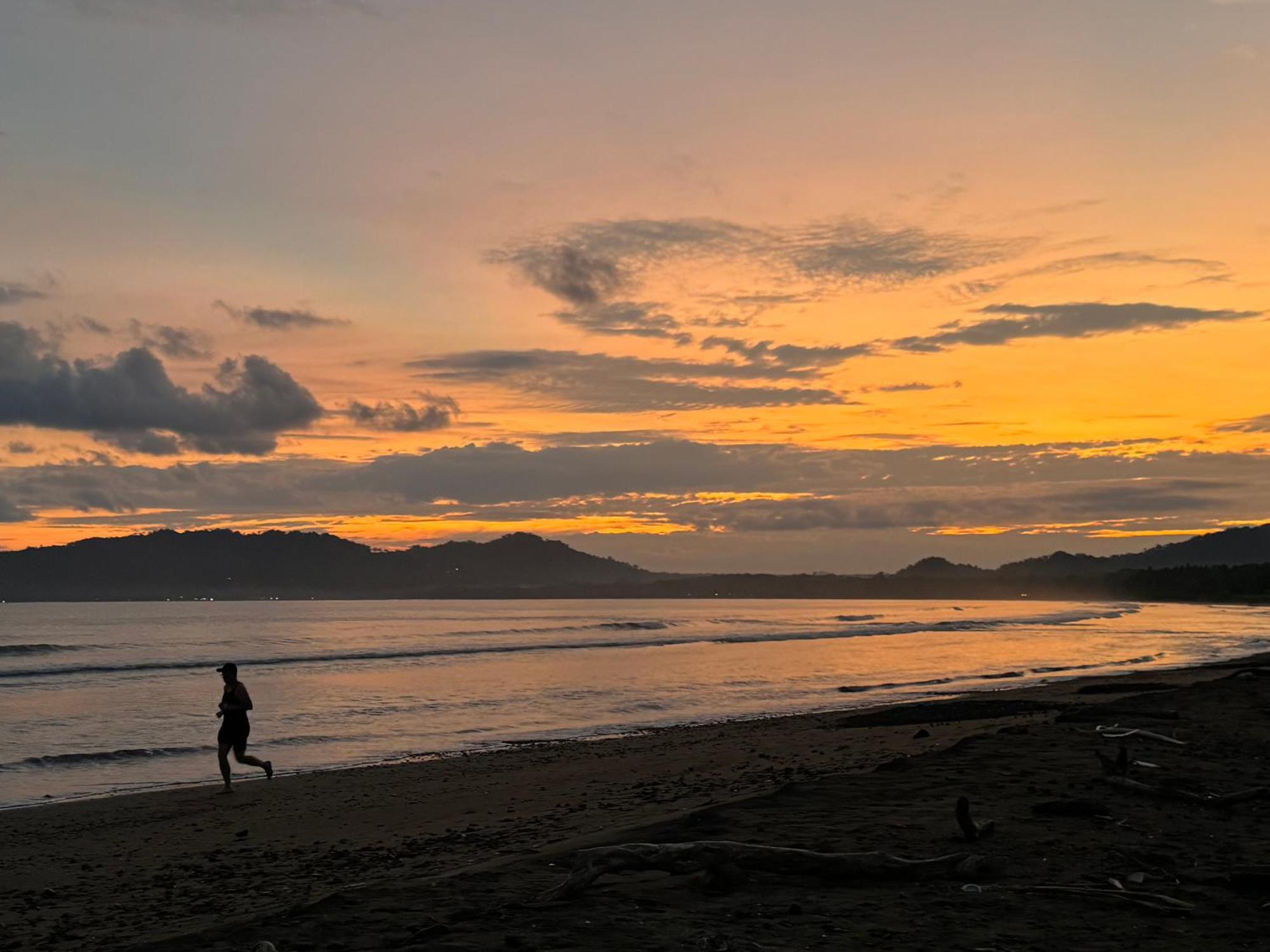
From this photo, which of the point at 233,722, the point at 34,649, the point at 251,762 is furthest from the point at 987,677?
the point at 34,649

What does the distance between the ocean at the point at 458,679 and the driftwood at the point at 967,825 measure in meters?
14.2

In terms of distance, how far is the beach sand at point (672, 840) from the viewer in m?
7.14

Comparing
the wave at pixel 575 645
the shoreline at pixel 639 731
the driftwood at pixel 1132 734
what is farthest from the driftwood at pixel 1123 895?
the wave at pixel 575 645

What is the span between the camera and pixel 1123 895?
25.7 ft

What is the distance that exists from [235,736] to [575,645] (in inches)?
1948

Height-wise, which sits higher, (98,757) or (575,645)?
(98,757)

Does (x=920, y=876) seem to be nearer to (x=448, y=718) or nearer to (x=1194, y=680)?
(x=448, y=718)

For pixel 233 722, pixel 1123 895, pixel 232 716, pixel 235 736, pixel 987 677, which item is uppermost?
pixel 232 716

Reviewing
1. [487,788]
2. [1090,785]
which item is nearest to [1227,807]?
[1090,785]

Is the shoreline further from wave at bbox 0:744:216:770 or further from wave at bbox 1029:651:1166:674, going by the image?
wave at bbox 1029:651:1166:674

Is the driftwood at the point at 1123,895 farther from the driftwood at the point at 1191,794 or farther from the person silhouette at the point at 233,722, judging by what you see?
the person silhouette at the point at 233,722

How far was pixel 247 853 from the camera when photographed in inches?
486

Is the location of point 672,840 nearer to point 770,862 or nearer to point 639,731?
point 770,862

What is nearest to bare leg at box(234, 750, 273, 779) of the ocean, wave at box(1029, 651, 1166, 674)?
the ocean
